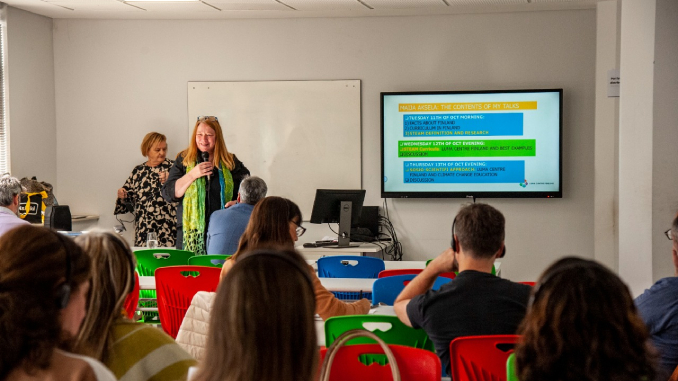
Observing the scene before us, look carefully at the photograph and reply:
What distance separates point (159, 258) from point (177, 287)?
0.96 metres

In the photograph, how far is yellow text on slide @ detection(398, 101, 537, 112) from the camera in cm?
698

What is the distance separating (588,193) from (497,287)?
515 cm

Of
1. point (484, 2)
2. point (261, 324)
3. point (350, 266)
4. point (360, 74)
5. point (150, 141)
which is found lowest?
point (350, 266)

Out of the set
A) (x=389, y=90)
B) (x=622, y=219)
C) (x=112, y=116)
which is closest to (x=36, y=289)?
(x=622, y=219)

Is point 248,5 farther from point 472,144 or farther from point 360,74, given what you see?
point 472,144

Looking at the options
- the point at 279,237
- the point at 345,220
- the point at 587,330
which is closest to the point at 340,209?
the point at 345,220

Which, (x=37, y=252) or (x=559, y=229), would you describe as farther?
(x=559, y=229)

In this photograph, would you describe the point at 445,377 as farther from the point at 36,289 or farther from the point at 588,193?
the point at 588,193

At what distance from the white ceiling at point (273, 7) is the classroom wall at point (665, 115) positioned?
2377 millimetres

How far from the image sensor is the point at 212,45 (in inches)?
296

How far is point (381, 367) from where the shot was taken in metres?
2.10

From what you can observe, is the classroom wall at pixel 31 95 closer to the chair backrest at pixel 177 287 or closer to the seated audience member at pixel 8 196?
the seated audience member at pixel 8 196

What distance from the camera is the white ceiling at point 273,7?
6660 millimetres

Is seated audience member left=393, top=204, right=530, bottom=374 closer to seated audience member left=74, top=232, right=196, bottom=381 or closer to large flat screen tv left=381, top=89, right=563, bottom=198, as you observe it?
seated audience member left=74, top=232, right=196, bottom=381
